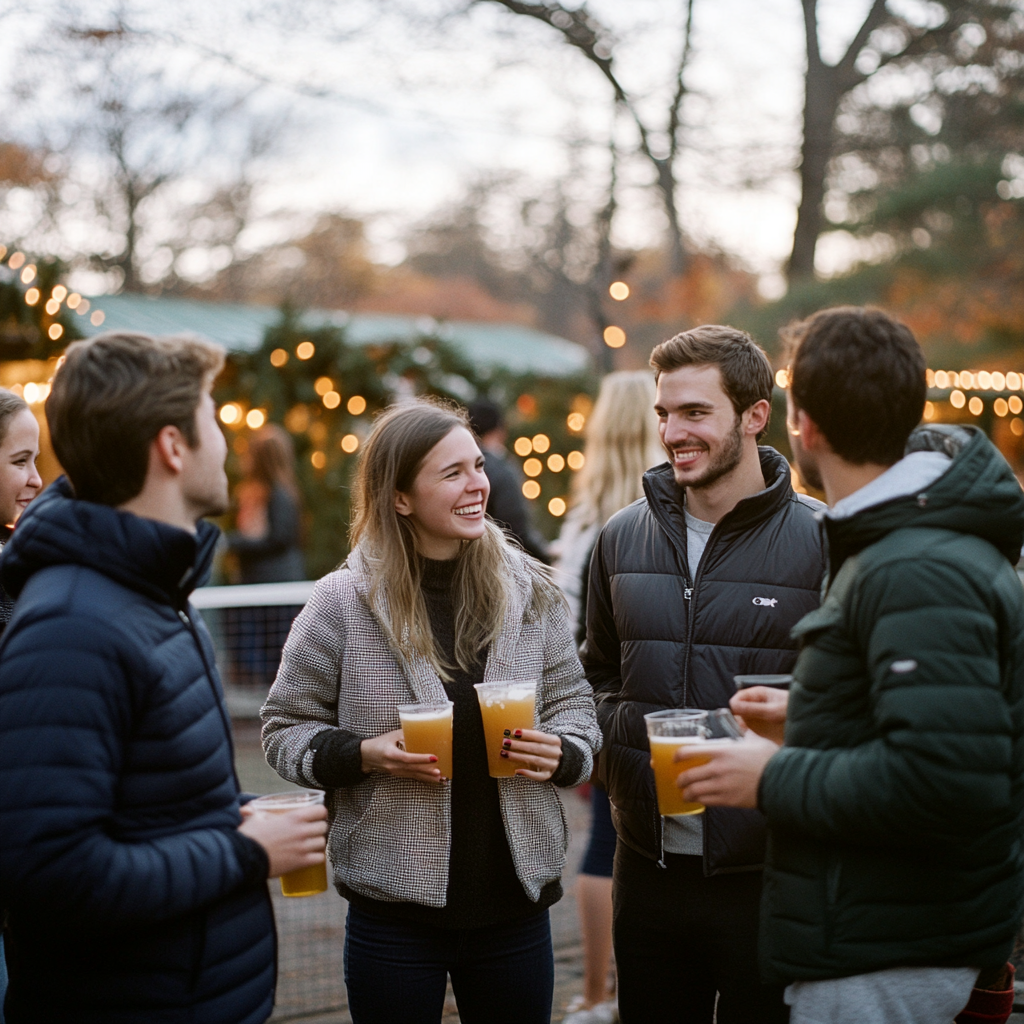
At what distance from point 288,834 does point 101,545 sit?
24.9 inches

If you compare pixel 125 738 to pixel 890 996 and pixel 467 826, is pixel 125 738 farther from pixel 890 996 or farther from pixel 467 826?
pixel 890 996

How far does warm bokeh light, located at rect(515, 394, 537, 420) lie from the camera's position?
36.2 feet

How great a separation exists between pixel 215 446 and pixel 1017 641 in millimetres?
1462

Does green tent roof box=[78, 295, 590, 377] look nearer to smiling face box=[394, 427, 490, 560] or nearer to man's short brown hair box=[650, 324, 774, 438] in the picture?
smiling face box=[394, 427, 490, 560]

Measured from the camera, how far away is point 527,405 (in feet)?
36.5

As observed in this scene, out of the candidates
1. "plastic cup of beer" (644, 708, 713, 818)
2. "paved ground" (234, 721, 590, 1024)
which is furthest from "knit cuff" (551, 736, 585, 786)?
"paved ground" (234, 721, 590, 1024)

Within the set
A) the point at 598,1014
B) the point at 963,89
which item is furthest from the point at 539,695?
the point at 963,89

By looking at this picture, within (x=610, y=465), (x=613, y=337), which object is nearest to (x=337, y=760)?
(x=610, y=465)

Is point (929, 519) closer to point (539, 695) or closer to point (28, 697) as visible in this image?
point (539, 695)

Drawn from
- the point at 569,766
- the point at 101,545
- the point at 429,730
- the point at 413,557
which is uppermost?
the point at 101,545

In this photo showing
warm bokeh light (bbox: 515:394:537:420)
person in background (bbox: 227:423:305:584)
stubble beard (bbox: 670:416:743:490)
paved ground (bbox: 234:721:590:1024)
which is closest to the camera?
stubble beard (bbox: 670:416:743:490)

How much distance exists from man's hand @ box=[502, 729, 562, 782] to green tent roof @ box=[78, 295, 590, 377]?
239 inches

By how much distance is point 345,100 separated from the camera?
13961mm

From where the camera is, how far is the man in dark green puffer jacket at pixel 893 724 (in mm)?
1729
